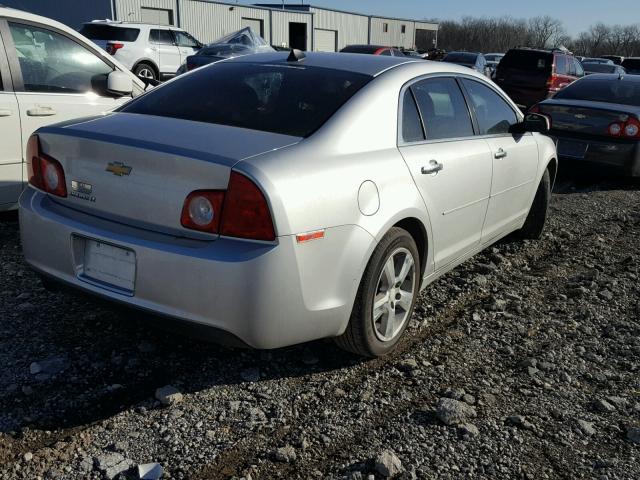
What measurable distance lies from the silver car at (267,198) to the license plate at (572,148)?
Answer: 4435 millimetres

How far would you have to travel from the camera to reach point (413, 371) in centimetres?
327

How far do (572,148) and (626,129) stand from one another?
2.04 feet

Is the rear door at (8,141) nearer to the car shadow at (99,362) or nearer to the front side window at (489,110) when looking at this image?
the car shadow at (99,362)

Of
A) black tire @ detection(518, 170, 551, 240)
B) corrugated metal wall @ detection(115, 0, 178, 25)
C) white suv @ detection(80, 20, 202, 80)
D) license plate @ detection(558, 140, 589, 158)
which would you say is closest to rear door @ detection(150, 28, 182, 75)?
white suv @ detection(80, 20, 202, 80)

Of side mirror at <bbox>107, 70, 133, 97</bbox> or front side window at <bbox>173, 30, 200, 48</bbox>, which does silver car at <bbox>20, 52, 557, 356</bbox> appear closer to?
side mirror at <bbox>107, 70, 133, 97</bbox>

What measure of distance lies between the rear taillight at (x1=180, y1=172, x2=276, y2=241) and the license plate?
20.5 ft

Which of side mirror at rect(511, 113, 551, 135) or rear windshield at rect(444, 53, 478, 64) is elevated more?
rear windshield at rect(444, 53, 478, 64)

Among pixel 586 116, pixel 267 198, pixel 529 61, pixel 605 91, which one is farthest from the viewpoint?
pixel 529 61

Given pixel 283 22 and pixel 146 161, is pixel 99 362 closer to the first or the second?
pixel 146 161

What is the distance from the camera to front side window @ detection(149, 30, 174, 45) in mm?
19344

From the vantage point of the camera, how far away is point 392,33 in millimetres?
59344

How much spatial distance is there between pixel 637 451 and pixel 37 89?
4.69 metres

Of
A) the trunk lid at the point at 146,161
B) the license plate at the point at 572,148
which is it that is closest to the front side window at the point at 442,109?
the trunk lid at the point at 146,161

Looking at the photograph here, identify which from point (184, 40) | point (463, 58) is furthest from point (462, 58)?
point (184, 40)
